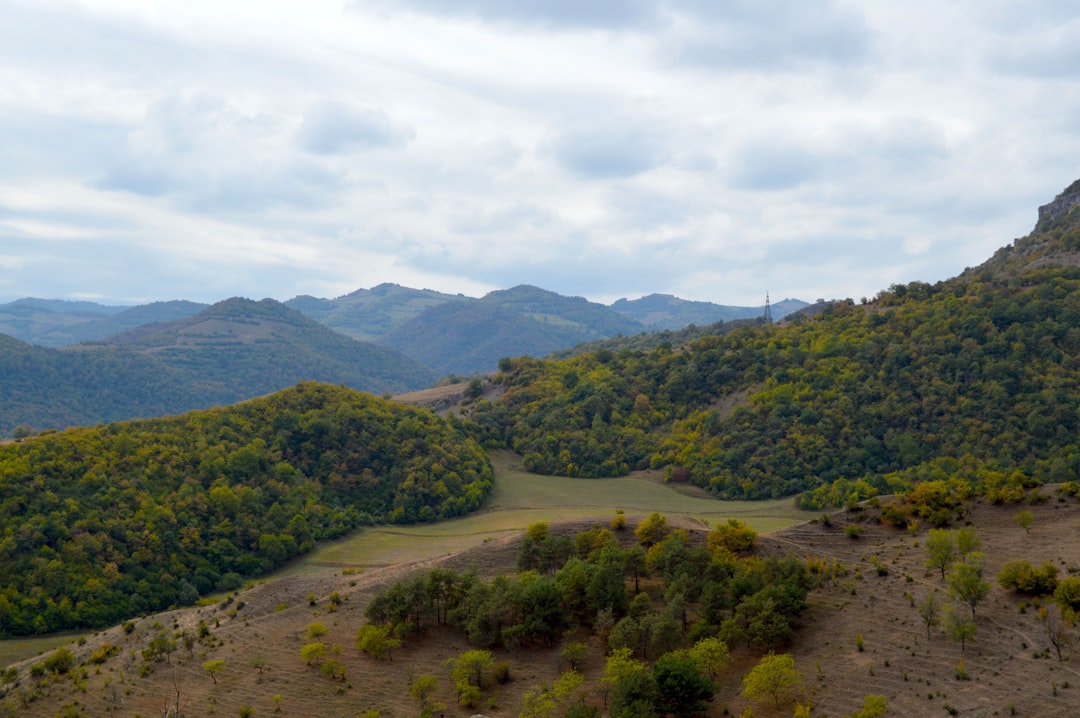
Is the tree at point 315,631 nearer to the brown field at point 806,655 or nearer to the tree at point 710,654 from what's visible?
the brown field at point 806,655

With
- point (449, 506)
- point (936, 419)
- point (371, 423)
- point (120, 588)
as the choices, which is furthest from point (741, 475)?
point (120, 588)

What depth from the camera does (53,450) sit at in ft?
265

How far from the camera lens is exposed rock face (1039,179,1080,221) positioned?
18751cm

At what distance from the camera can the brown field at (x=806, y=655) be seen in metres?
36.2

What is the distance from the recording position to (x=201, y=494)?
83812 millimetres

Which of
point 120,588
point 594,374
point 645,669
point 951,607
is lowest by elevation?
point 120,588

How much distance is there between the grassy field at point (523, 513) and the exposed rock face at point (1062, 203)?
14166 cm

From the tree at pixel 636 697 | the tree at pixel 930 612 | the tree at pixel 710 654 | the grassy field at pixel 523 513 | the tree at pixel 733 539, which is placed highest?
the tree at pixel 733 539

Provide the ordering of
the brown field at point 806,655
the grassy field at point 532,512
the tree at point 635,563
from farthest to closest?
the grassy field at point 532,512 < the tree at point 635,563 < the brown field at point 806,655

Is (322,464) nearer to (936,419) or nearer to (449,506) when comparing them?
(449,506)

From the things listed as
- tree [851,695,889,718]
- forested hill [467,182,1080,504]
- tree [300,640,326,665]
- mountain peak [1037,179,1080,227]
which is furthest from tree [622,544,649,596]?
mountain peak [1037,179,1080,227]

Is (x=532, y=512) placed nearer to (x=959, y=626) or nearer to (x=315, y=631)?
(x=315, y=631)

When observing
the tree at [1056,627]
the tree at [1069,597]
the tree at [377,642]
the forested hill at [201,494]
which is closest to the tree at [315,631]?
the tree at [377,642]

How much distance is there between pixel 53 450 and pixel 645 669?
231ft
